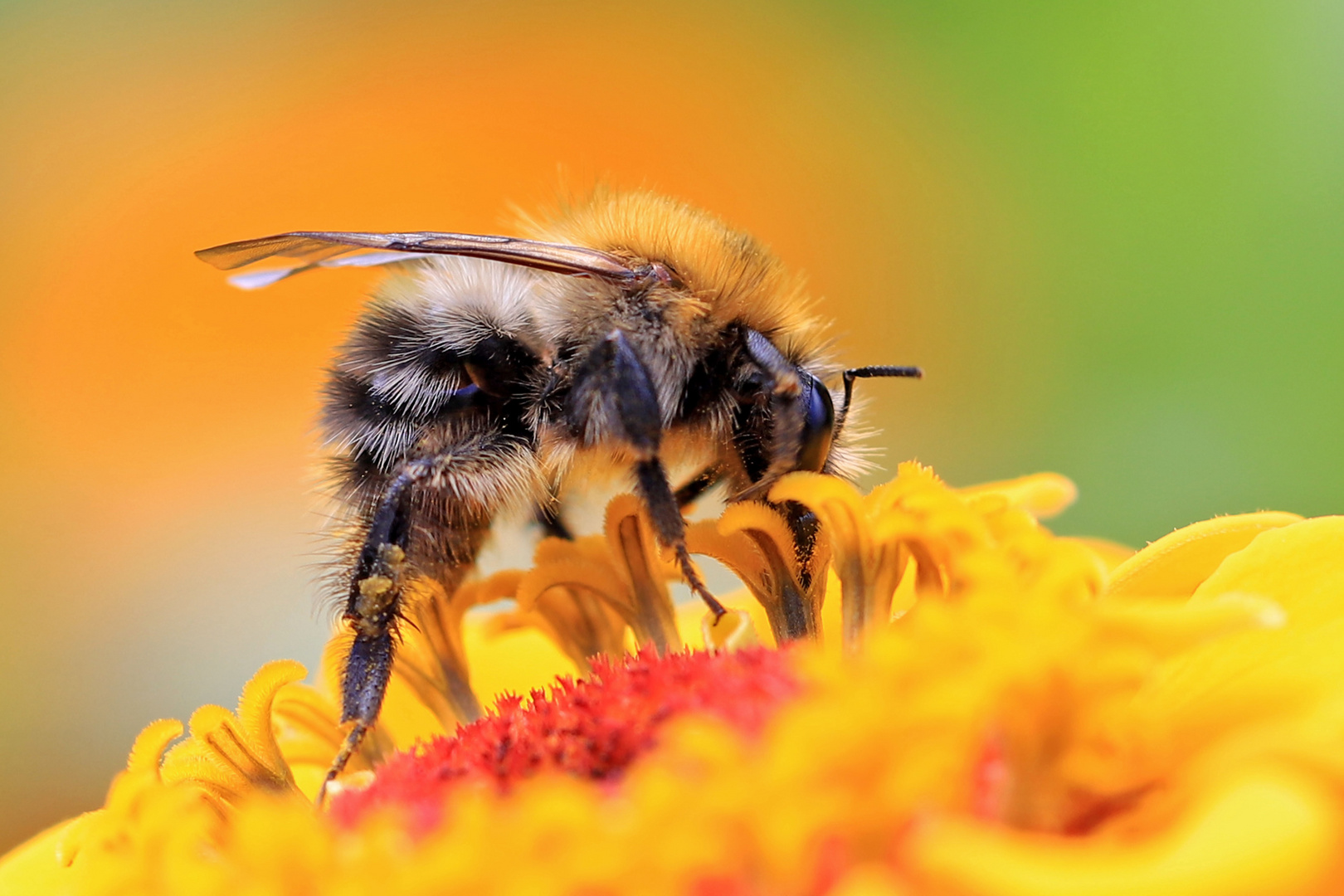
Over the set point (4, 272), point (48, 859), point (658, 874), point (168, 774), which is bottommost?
point (48, 859)

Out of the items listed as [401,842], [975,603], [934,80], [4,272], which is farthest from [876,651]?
[4,272]

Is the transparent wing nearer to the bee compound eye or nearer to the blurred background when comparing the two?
the bee compound eye

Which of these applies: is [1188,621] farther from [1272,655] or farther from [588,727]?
[588,727]

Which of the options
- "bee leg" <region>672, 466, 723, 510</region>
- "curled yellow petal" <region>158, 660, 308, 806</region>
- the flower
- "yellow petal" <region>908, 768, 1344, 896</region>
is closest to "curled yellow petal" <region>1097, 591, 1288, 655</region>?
the flower

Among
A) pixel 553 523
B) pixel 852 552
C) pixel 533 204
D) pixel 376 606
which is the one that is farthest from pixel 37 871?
pixel 533 204

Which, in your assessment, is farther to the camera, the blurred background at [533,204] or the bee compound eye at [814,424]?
the blurred background at [533,204]

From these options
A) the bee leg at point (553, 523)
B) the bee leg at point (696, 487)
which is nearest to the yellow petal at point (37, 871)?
the bee leg at point (553, 523)

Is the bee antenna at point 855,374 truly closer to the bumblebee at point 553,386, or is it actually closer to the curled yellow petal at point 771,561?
the bumblebee at point 553,386

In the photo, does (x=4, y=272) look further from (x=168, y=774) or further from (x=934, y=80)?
(x=168, y=774)

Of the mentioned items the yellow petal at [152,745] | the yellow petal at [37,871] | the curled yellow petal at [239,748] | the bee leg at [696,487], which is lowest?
the yellow petal at [37,871]
